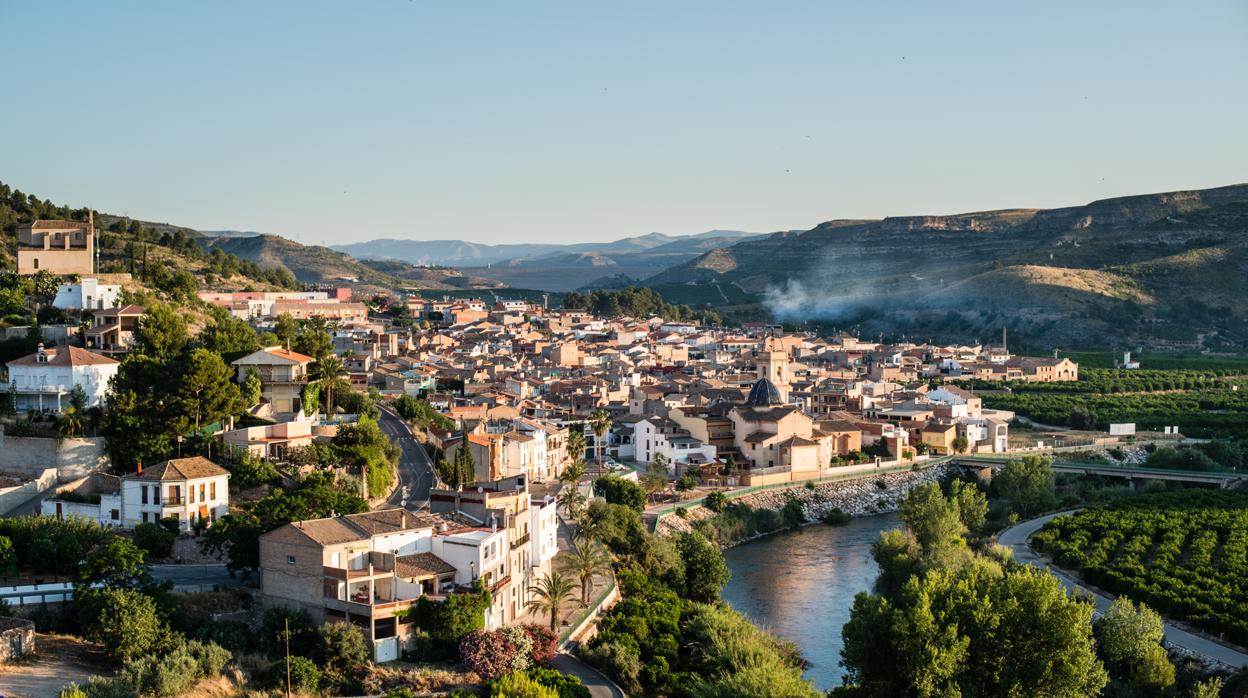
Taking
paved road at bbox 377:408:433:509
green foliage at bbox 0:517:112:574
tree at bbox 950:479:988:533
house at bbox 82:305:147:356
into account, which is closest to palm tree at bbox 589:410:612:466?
paved road at bbox 377:408:433:509

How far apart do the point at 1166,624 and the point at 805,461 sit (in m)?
16.2

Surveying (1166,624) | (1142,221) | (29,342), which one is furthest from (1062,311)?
(29,342)

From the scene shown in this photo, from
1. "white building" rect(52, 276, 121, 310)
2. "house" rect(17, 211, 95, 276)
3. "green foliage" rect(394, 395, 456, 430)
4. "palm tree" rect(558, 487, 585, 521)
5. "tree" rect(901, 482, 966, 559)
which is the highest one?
"house" rect(17, 211, 95, 276)

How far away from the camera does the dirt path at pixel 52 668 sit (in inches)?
627

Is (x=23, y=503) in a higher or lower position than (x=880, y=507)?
higher

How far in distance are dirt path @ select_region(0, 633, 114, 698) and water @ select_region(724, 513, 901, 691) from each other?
10806 mm

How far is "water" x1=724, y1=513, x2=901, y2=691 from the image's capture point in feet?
78.3

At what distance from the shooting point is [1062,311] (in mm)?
86438

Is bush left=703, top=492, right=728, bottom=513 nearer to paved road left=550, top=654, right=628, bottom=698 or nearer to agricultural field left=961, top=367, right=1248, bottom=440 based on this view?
paved road left=550, top=654, right=628, bottom=698

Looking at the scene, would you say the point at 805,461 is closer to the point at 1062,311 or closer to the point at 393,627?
the point at 393,627

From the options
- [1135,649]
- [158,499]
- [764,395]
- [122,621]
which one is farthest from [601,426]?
[122,621]

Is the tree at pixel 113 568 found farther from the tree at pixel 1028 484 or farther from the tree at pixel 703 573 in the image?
the tree at pixel 1028 484

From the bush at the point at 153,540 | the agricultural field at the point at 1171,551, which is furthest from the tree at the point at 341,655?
the agricultural field at the point at 1171,551

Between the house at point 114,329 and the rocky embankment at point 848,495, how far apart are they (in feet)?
45.7
